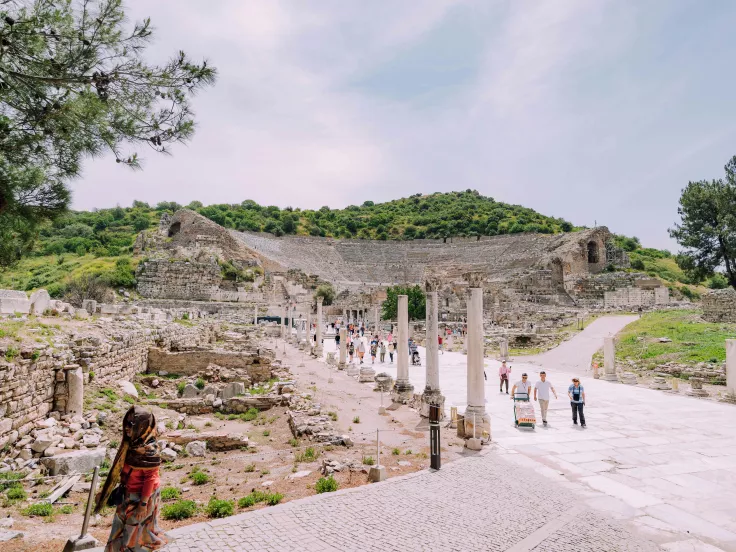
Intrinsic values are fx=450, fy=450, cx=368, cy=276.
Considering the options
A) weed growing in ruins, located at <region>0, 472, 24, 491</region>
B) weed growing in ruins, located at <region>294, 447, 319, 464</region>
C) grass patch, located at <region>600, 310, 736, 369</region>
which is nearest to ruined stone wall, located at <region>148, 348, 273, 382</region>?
weed growing in ruins, located at <region>294, 447, 319, 464</region>

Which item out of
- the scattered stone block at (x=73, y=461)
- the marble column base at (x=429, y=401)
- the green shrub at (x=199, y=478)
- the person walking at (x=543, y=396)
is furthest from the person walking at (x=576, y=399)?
the scattered stone block at (x=73, y=461)

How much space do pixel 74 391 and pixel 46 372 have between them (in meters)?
0.67

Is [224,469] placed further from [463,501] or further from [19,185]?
[19,185]

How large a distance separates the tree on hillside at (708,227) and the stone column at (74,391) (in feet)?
123

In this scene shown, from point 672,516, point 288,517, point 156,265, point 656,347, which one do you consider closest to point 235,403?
point 288,517

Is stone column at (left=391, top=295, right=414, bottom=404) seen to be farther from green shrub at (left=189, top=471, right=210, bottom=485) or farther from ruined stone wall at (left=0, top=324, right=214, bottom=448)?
ruined stone wall at (left=0, top=324, right=214, bottom=448)

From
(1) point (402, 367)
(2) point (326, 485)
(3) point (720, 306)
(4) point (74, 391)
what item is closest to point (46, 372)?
(4) point (74, 391)

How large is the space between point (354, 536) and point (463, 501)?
67.1 inches

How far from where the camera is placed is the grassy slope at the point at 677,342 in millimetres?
17609

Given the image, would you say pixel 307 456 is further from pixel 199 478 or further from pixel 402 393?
pixel 402 393

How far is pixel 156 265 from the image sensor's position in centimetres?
4347

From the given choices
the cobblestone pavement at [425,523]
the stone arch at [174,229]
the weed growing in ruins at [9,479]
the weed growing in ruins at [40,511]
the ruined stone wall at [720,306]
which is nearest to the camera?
the cobblestone pavement at [425,523]

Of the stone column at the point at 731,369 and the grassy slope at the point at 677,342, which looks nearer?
the stone column at the point at 731,369

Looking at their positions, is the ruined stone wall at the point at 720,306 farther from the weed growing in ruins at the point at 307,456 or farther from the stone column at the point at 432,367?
the weed growing in ruins at the point at 307,456
